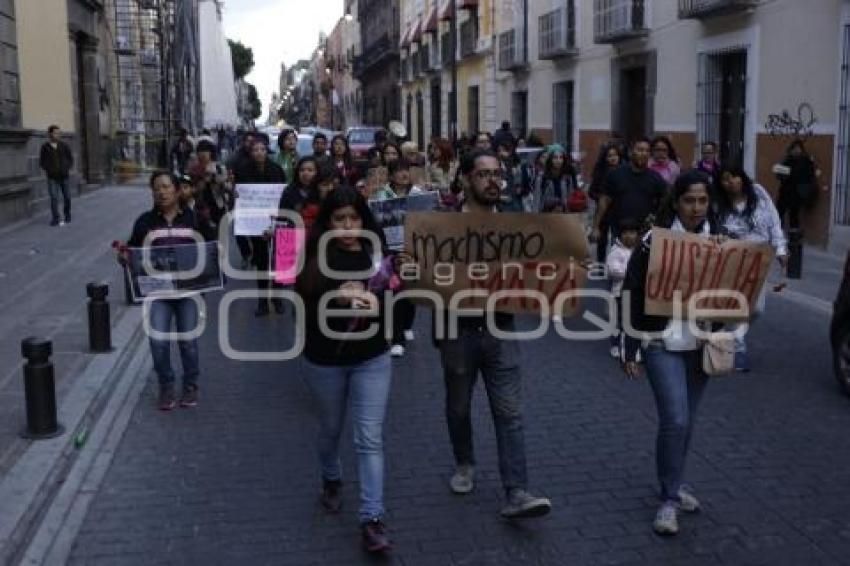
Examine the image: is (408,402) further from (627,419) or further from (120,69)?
(120,69)

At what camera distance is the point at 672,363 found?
4469 mm

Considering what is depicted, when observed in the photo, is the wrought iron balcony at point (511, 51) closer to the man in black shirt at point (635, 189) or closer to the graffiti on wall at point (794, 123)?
the graffiti on wall at point (794, 123)

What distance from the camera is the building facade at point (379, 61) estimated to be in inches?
2089

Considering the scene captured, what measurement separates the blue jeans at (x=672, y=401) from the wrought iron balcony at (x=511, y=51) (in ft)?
79.4

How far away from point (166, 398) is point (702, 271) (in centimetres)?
375

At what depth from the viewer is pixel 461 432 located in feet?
16.2

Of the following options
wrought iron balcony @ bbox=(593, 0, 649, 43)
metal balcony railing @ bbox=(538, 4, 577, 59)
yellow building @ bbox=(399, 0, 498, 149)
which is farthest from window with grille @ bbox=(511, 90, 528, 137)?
wrought iron balcony @ bbox=(593, 0, 649, 43)

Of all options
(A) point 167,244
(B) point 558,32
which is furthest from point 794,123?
(B) point 558,32

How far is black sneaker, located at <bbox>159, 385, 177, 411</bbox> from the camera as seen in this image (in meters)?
6.69

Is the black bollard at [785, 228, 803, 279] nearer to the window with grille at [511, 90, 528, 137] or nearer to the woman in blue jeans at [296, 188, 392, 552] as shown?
the woman in blue jeans at [296, 188, 392, 552]

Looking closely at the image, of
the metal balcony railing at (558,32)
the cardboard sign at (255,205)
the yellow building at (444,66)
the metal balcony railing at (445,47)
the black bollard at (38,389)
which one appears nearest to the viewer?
the black bollard at (38,389)

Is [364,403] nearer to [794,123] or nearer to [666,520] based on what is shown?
[666,520]

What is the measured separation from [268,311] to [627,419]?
4.83 metres

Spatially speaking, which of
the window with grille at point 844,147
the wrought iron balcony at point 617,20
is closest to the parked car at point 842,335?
the window with grille at point 844,147
